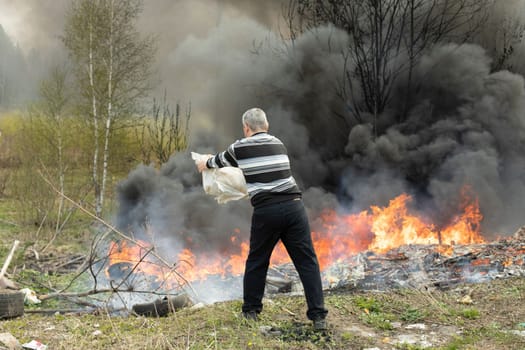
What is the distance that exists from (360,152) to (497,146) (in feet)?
12.0

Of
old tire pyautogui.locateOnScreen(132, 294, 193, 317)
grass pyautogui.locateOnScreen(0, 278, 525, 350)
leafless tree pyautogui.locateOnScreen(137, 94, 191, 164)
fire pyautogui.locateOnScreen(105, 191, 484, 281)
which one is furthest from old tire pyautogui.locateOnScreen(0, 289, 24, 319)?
leafless tree pyautogui.locateOnScreen(137, 94, 191, 164)

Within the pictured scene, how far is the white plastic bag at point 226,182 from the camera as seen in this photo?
464 cm

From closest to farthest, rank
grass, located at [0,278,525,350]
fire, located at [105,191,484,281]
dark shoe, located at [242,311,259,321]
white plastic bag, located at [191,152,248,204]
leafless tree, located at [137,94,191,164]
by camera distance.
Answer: grass, located at [0,278,525,350] < dark shoe, located at [242,311,259,321] < white plastic bag, located at [191,152,248,204] < fire, located at [105,191,484,281] < leafless tree, located at [137,94,191,164]

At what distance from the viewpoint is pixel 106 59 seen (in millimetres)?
15852

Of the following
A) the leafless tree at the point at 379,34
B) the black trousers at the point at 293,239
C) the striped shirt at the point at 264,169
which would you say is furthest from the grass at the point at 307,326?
the leafless tree at the point at 379,34

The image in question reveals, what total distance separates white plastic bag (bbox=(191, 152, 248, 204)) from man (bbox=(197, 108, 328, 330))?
0.27 meters

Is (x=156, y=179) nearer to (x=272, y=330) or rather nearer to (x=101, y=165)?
(x=101, y=165)

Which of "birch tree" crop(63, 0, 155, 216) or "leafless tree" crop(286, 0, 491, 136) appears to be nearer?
"leafless tree" crop(286, 0, 491, 136)

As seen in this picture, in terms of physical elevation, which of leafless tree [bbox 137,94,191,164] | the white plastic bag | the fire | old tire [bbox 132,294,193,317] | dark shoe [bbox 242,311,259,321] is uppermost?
leafless tree [bbox 137,94,191,164]

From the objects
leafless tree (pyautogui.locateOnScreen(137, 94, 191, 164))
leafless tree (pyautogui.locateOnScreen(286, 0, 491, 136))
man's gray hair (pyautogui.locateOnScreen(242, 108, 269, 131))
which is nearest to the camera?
man's gray hair (pyautogui.locateOnScreen(242, 108, 269, 131))

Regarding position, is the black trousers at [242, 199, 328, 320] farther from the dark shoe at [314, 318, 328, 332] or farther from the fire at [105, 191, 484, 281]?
the fire at [105, 191, 484, 281]

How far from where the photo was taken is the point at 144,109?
52.3 feet

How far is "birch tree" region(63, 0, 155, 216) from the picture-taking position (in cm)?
1566

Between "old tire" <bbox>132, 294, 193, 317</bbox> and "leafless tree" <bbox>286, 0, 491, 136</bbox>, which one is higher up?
"leafless tree" <bbox>286, 0, 491, 136</bbox>
